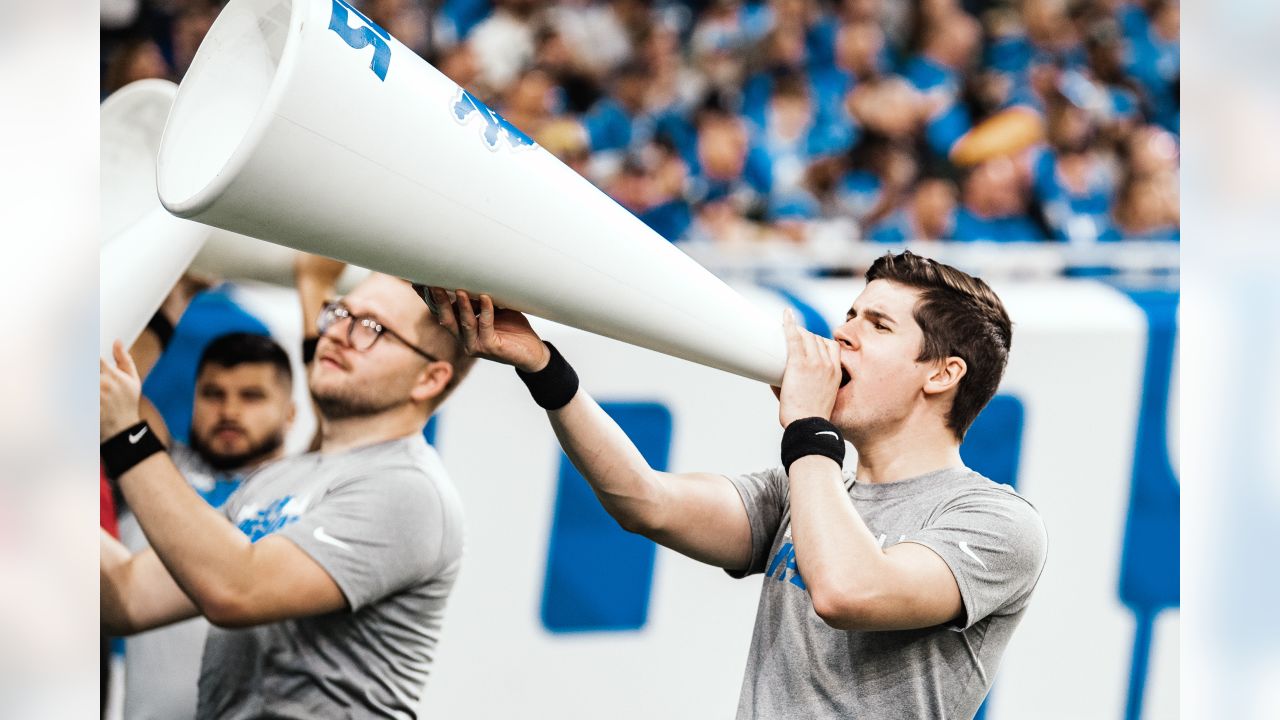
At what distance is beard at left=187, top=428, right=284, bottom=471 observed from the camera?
2.13 m

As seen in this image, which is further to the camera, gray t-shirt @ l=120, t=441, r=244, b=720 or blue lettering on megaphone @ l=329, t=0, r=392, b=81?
gray t-shirt @ l=120, t=441, r=244, b=720

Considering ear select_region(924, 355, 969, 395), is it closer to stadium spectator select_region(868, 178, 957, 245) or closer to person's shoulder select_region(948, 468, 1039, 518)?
person's shoulder select_region(948, 468, 1039, 518)

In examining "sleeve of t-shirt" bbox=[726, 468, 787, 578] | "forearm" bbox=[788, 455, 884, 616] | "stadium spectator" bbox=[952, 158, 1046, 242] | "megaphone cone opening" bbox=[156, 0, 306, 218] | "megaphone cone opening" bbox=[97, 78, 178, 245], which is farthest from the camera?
"stadium spectator" bbox=[952, 158, 1046, 242]

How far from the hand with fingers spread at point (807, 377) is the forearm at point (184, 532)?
785 mm

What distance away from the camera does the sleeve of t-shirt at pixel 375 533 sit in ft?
5.82

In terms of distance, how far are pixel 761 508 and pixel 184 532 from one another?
772mm

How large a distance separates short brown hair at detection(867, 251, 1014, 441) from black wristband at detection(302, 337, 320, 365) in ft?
3.20

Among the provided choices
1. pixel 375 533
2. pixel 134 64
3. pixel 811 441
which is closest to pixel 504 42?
pixel 134 64

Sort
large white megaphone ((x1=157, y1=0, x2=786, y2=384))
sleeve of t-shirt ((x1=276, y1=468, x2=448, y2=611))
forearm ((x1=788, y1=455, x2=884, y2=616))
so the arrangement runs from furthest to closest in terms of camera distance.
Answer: sleeve of t-shirt ((x1=276, y1=468, x2=448, y2=611)) → forearm ((x1=788, y1=455, x2=884, y2=616)) → large white megaphone ((x1=157, y1=0, x2=786, y2=384))

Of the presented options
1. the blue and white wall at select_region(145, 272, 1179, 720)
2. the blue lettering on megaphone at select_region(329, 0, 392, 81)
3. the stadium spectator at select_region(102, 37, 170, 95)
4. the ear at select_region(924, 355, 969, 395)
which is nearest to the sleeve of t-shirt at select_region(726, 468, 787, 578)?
the ear at select_region(924, 355, 969, 395)

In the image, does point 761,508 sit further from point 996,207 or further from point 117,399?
point 996,207

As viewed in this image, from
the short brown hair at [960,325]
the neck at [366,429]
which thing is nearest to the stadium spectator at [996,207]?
the short brown hair at [960,325]

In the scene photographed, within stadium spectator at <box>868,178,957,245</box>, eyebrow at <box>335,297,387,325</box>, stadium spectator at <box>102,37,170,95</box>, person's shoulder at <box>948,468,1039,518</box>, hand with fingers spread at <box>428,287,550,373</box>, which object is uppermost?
stadium spectator at <box>868,178,957,245</box>
